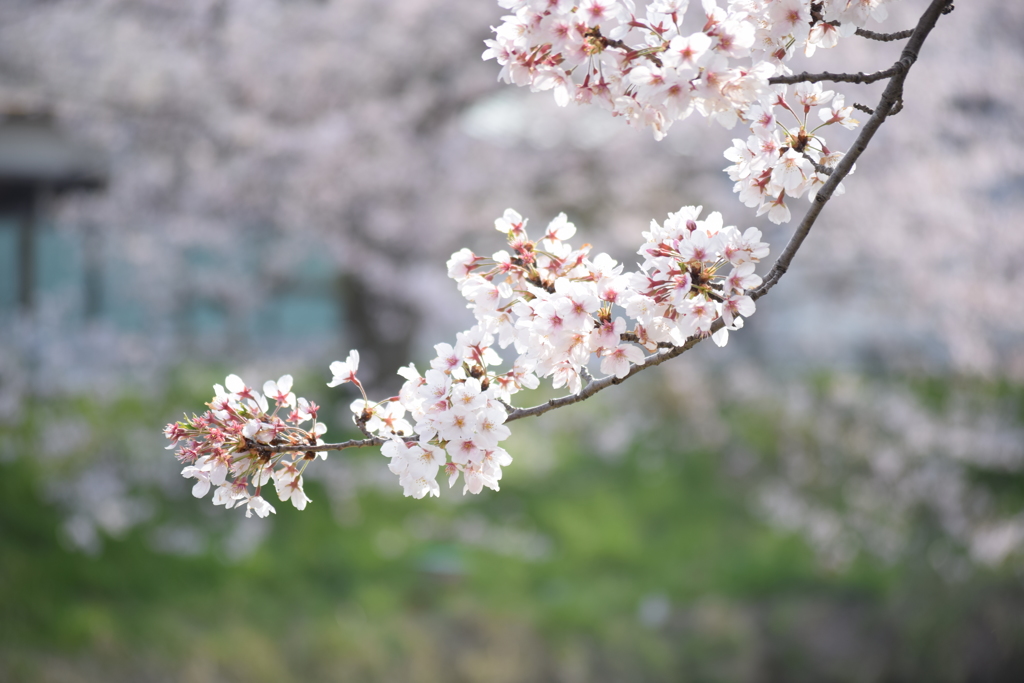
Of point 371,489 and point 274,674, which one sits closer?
point 274,674

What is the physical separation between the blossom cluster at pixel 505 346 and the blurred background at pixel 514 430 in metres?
2.75

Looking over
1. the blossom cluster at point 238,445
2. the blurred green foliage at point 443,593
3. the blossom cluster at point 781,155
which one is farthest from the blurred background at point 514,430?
the blossom cluster at point 781,155

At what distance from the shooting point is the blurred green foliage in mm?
3529

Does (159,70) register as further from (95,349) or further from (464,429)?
(464,429)

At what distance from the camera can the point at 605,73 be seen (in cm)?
120

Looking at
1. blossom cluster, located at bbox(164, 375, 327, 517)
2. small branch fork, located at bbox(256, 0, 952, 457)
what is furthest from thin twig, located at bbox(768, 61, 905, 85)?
blossom cluster, located at bbox(164, 375, 327, 517)

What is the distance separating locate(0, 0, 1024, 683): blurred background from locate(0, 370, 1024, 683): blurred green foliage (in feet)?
0.05

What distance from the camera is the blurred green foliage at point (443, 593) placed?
353cm

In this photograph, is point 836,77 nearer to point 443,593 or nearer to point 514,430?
point 443,593

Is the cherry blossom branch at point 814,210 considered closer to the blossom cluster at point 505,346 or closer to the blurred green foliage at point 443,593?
the blossom cluster at point 505,346

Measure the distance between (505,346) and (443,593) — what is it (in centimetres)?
337

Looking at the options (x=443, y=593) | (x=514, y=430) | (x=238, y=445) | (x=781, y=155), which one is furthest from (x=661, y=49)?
(x=514, y=430)

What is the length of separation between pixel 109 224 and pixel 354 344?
6.98 feet

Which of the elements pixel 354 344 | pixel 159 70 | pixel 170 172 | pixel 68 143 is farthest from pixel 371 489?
pixel 68 143
